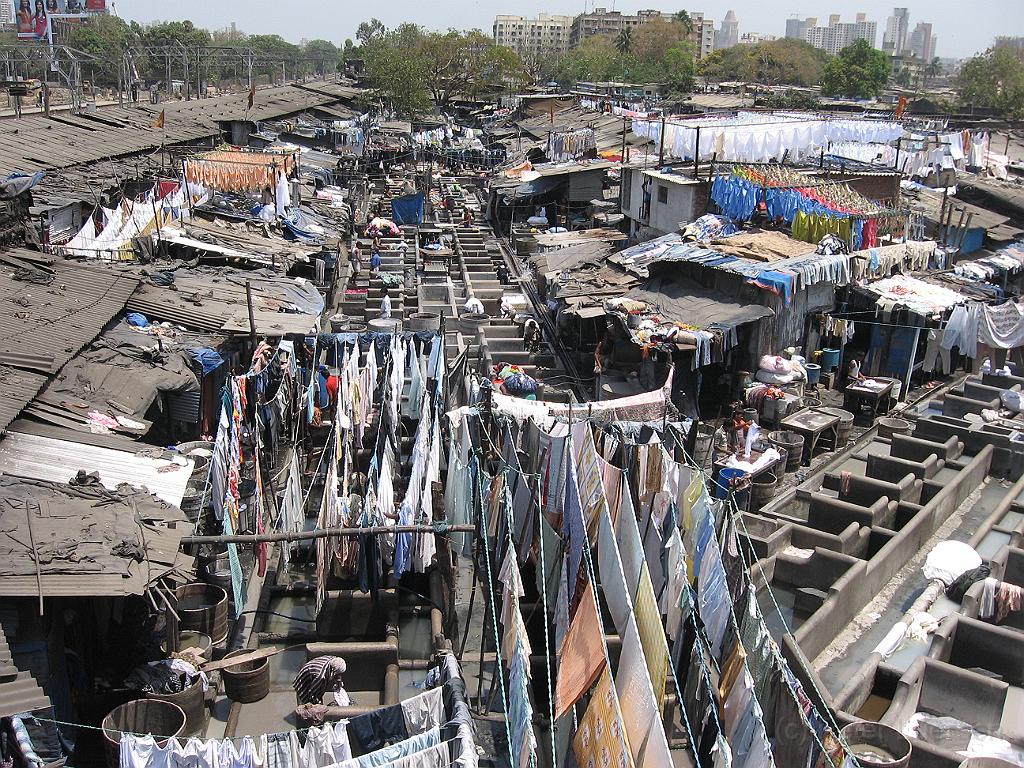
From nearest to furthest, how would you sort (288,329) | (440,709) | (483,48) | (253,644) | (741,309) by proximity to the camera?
1. (440,709)
2. (253,644)
3. (288,329)
4. (741,309)
5. (483,48)

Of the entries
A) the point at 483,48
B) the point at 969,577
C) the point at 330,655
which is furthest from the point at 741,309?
the point at 483,48

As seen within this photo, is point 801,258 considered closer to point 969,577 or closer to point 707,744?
point 969,577

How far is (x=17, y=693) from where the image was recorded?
6.97 metres

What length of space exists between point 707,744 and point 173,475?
672cm


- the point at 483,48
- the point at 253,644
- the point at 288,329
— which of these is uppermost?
the point at 483,48

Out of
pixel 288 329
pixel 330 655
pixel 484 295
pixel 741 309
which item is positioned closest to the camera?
pixel 330 655

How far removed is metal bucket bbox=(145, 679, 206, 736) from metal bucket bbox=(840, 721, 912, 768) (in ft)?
22.4

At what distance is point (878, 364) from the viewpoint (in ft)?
73.3

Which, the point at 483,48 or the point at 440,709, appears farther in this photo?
the point at 483,48

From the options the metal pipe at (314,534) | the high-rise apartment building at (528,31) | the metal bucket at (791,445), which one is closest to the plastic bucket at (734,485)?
the metal bucket at (791,445)

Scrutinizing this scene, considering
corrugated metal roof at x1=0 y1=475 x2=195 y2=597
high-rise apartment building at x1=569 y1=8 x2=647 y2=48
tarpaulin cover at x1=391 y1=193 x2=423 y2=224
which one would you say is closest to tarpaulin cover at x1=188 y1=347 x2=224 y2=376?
corrugated metal roof at x1=0 y1=475 x2=195 y2=597

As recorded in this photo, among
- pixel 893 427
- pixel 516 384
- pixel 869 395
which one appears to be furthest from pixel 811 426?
pixel 516 384

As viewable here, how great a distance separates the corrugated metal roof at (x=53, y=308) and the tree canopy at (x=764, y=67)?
93.2 metres

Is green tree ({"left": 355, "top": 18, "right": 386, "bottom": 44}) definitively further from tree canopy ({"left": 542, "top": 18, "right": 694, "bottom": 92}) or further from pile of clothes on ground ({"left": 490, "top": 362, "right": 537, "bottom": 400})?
pile of clothes on ground ({"left": 490, "top": 362, "right": 537, "bottom": 400})
